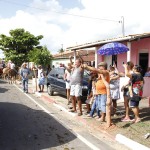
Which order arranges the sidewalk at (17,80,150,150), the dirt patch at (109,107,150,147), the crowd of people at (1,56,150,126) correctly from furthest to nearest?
the crowd of people at (1,56,150,126), the dirt patch at (109,107,150,147), the sidewalk at (17,80,150,150)

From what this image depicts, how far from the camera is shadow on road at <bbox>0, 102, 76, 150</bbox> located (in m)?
7.64

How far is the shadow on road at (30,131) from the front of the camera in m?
7.64

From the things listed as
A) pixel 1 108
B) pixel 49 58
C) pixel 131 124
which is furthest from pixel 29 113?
pixel 49 58

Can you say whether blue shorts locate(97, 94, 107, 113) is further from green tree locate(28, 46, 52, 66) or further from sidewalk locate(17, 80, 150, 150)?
green tree locate(28, 46, 52, 66)

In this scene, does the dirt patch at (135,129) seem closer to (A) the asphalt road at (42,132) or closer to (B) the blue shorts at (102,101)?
(B) the blue shorts at (102,101)

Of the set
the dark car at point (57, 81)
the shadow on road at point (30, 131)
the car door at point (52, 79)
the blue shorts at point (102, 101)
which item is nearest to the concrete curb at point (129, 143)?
the shadow on road at point (30, 131)

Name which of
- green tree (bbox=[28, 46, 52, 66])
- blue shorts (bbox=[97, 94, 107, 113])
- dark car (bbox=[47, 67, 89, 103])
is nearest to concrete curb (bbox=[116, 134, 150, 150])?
blue shorts (bbox=[97, 94, 107, 113])

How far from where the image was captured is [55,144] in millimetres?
7711

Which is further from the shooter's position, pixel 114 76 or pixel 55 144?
pixel 114 76

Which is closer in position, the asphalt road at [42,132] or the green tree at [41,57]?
the asphalt road at [42,132]

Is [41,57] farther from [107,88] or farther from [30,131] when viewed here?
[30,131]

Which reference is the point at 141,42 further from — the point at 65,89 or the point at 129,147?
the point at 129,147

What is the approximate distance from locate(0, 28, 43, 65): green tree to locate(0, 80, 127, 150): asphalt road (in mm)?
25951

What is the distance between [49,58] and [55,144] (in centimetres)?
2773
